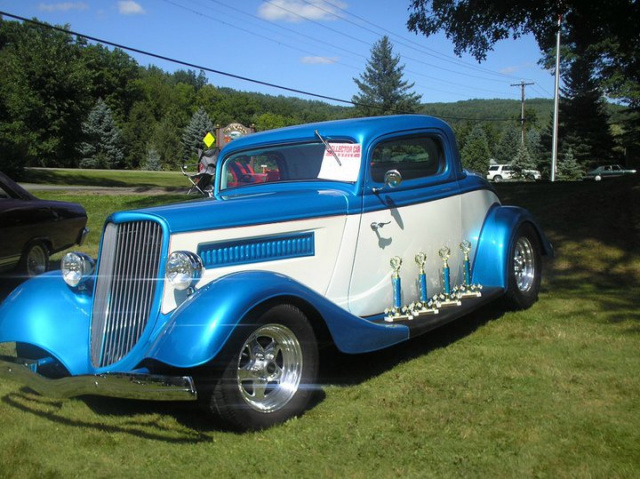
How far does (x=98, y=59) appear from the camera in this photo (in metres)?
70.0

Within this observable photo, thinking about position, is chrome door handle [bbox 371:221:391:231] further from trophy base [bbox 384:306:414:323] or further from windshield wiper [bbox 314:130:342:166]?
trophy base [bbox 384:306:414:323]

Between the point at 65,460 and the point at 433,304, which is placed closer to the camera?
the point at 65,460

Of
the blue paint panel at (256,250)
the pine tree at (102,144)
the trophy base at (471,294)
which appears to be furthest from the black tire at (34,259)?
the pine tree at (102,144)

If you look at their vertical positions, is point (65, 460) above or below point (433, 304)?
below

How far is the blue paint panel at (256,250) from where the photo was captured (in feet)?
13.2

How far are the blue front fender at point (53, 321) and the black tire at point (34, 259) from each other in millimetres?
3753

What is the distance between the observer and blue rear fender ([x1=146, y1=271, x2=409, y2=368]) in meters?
3.41

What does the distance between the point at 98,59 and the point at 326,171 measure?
7202cm

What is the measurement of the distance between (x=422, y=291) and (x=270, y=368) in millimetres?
1837

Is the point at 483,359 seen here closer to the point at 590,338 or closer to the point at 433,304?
the point at 433,304

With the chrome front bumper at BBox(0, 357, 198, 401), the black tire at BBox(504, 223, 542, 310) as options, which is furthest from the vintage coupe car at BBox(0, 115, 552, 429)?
the black tire at BBox(504, 223, 542, 310)

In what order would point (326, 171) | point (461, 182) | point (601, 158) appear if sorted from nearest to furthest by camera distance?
1. point (326, 171)
2. point (461, 182)
3. point (601, 158)

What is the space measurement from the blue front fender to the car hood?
70 cm

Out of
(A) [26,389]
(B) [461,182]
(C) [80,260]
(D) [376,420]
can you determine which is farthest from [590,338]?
(A) [26,389]
